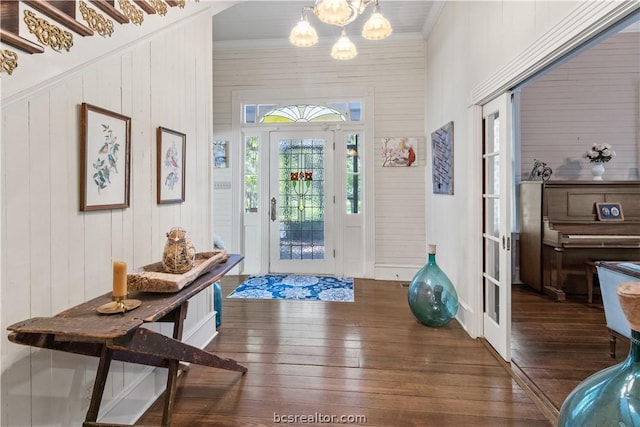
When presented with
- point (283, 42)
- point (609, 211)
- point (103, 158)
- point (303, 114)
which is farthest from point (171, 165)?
point (609, 211)

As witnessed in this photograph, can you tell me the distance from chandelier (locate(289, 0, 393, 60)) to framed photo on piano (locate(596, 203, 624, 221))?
11.0 ft

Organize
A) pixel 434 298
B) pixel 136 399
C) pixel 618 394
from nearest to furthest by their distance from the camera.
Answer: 1. pixel 618 394
2. pixel 136 399
3. pixel 434 298

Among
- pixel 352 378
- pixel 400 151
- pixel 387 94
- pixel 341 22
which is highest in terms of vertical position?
pixel 387 94

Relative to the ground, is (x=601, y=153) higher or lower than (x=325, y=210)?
higher

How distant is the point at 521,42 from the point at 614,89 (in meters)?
3.83

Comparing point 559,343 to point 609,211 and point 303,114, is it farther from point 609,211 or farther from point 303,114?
point 303,114

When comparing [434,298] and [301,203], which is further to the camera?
[301,203]

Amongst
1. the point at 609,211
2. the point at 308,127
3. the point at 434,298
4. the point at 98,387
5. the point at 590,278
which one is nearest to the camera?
the point at 98,387

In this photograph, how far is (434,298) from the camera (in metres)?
3.12

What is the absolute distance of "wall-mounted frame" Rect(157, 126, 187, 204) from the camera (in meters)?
2.16

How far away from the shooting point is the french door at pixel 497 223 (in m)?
2.45

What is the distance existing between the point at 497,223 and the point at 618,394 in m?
2.02

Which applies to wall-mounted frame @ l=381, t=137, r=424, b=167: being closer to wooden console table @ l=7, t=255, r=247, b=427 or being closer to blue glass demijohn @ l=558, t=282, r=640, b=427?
wooden console table @ l=7, t=255, r=247, b=427

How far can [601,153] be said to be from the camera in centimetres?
439
